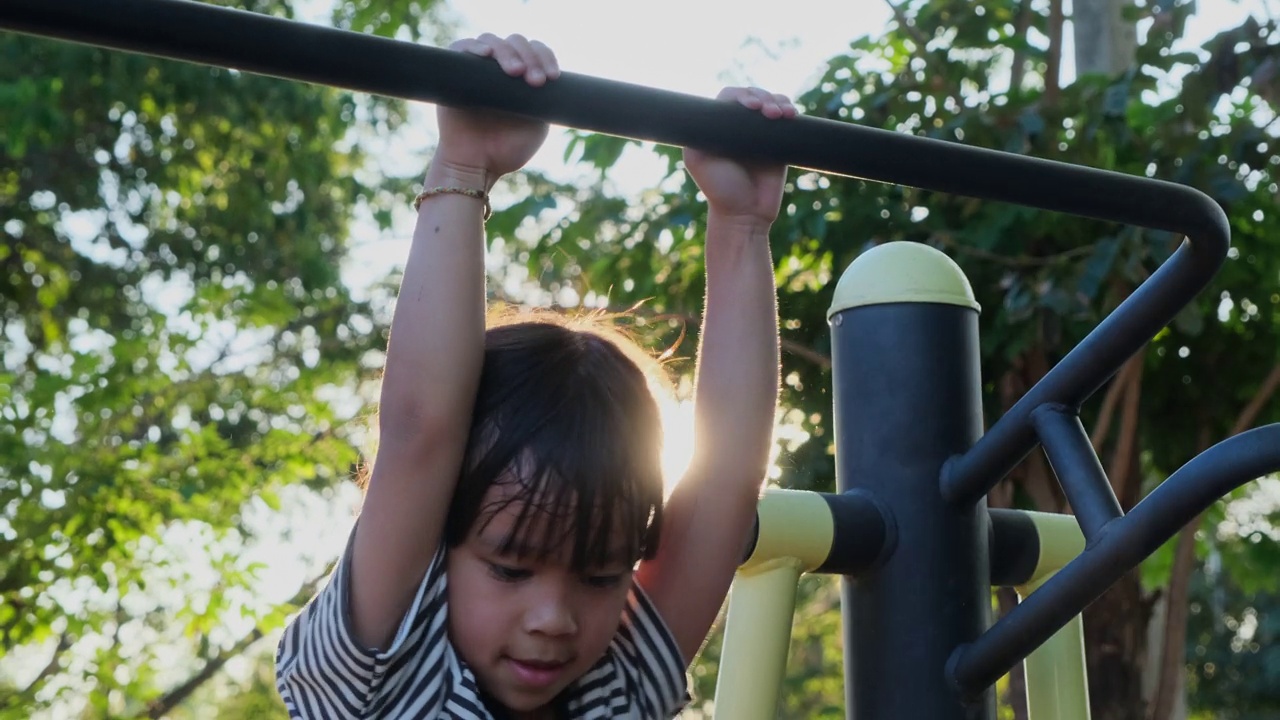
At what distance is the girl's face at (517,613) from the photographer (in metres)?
1.01

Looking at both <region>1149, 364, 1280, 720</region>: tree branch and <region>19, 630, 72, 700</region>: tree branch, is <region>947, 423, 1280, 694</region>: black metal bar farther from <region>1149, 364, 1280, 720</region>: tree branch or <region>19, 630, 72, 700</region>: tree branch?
<region>19, 630, 72, 700</region>: tree branch

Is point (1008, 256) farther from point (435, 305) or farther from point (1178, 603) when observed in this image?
point (435, 305)

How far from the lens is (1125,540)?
994 millimetres

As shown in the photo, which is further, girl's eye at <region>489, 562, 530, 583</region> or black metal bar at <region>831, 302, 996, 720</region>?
black metal bar at <region>831, 302, 996, 720</region>

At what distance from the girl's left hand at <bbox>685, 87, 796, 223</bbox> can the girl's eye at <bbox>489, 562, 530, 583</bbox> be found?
31 cm

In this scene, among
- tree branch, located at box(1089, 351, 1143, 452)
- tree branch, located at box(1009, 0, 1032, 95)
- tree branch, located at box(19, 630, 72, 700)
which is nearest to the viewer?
tree branch, located at box(1089, 351, 1143, 452)

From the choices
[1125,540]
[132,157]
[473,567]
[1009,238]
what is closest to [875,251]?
[1125,540]

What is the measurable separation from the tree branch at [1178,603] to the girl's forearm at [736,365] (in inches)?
80.1

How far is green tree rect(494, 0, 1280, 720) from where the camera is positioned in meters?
2.79

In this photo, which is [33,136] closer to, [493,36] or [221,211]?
[221,211]

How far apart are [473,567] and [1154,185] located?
56 centimetres

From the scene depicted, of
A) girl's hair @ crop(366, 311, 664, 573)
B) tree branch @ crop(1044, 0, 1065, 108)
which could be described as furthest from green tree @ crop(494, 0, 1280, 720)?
girl's hair @ crop(366, 311, 664, 573)

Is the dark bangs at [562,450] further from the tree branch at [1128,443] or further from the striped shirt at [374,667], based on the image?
the tree branch at [1128,443]

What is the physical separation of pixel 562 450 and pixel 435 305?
0.19 meters
